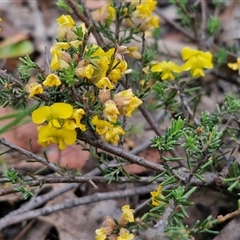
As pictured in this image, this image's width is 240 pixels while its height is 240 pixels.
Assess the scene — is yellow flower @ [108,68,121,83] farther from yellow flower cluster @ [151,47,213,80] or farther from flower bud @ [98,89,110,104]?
yellow flower cluster @ [151,47,213,80]

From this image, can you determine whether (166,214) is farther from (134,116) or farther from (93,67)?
(134,116)

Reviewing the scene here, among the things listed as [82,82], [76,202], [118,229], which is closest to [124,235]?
[118,229]

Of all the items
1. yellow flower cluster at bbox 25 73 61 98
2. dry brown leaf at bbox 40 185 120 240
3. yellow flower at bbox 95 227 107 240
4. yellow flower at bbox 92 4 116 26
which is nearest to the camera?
yellow flower cluster at bbox 25 73 61 98

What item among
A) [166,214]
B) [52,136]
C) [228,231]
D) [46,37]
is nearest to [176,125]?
[166,214]

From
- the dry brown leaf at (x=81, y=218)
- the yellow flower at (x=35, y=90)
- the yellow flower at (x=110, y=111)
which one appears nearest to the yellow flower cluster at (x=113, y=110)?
the yellow flower at (x=110, y=111)

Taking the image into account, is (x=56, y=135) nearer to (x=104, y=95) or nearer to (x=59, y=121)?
(x=59, y=121)

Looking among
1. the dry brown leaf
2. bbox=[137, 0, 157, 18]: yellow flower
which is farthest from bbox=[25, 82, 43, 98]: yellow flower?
the dry brown leaf
